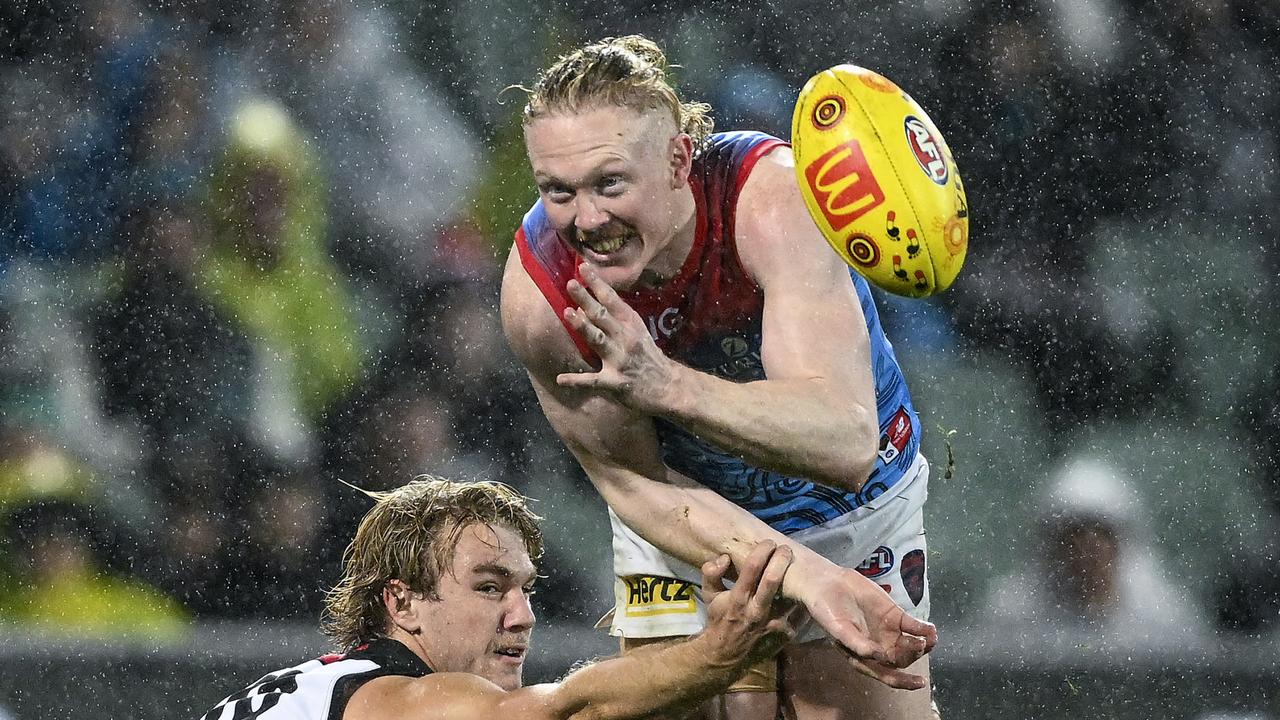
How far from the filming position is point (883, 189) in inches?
100

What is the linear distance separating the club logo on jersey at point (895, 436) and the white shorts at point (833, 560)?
0.07 m

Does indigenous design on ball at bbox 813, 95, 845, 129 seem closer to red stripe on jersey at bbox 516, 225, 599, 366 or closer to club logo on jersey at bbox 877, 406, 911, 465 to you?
red stripe on jersey at bbox 516, 225, 599, 366

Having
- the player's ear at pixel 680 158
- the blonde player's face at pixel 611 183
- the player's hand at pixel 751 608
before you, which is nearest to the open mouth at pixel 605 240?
the blonde player's face at pixel 611 183

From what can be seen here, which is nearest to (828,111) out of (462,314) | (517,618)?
(517,618)

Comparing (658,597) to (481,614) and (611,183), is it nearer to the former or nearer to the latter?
(481,614)

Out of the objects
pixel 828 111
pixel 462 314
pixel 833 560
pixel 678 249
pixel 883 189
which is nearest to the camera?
pixel 883 189

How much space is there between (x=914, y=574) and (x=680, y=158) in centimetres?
114

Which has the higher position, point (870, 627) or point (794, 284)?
point (794, 284)

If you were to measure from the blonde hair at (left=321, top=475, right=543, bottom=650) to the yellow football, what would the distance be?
109cm

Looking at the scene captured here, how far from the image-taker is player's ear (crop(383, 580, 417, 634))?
3.20m

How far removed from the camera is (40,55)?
18.4 ft

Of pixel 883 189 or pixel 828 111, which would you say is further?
pixel 828 111

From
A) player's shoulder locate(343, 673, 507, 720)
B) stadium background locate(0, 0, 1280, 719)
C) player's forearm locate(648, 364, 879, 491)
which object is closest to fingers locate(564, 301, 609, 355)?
player's forearm locate(648, 364, 879, 491)

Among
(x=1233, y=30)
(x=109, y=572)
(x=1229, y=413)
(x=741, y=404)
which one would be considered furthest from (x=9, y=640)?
(x=1233, y=30)
